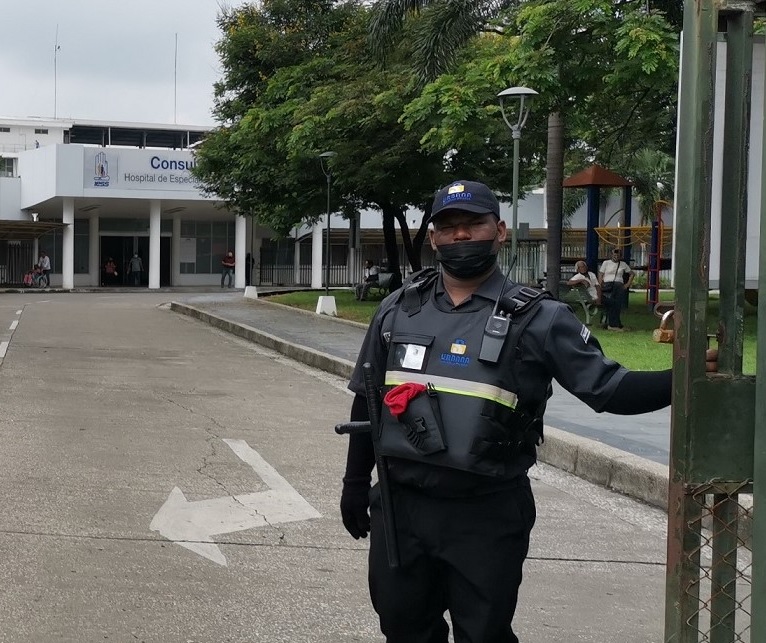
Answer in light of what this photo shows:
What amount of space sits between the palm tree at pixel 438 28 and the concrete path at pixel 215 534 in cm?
870

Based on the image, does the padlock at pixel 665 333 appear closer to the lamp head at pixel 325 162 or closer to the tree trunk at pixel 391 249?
the lamp head at pixel 325 162

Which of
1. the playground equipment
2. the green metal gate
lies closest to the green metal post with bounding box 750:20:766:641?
the green metal gate

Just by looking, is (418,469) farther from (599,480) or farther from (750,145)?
(599,480)

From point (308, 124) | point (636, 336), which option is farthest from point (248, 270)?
point (636, 336)

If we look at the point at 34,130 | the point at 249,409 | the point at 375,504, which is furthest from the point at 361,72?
the point at 34,130

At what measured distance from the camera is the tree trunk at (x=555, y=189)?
20891 millimetres

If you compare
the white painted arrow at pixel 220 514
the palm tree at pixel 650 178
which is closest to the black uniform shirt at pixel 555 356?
the white painted arrow at pixel 220 514

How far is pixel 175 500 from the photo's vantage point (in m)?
6.91

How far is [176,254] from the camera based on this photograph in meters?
49.9

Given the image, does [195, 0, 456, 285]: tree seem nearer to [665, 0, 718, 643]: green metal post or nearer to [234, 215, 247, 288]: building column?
[234, 215, 247, 288]: building column

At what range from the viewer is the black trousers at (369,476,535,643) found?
313cm

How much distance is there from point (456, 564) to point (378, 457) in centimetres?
38

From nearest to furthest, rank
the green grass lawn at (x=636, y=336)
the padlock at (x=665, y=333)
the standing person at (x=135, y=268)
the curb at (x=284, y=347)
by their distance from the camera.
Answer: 1. the padlock at (x=665, y=333)
2. the green grass lawn at (x=636, y=336)
3. the curb at (x=284, y=347)
4. the standing person at (x=135, y=268)

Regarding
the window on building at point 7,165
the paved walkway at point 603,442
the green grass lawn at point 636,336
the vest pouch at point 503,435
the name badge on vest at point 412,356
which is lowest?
the paved walkway at point 603,442
